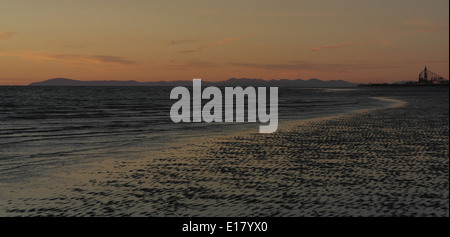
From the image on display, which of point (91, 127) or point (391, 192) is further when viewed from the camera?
point (91, 127)

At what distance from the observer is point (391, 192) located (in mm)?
12484

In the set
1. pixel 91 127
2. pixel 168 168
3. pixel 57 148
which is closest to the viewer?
pixel 168 168

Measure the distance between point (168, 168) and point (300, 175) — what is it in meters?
5.02

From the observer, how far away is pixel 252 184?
13609 mm

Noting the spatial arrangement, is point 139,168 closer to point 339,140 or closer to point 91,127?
point 339,140

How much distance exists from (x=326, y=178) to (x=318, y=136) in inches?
482

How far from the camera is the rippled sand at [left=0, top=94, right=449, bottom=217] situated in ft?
36.2

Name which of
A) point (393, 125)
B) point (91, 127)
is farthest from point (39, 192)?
point (393, 125)

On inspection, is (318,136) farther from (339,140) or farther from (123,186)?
(123,186)

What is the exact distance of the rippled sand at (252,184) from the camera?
11.0m
